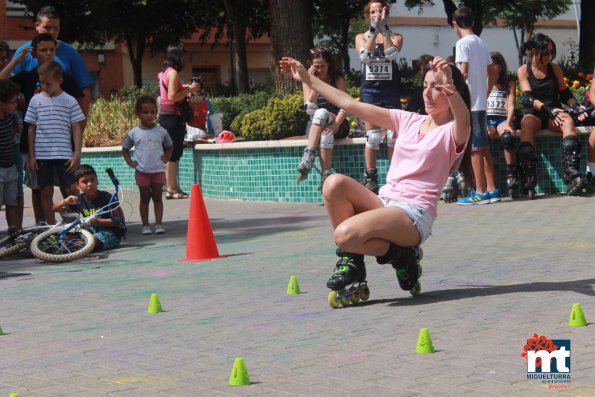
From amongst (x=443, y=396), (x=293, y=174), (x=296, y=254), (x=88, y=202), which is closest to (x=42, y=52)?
(x=88, y=202)

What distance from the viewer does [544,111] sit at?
13656 mm

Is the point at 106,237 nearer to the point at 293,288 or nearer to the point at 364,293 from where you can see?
the point at 293,288

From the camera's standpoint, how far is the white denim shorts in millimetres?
7086

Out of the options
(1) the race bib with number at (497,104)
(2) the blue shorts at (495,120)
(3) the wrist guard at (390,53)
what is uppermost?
(3) the wrist guard at (390,53)

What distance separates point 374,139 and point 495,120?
146cm

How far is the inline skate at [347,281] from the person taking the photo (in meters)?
6.99

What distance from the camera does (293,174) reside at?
15.2 metres

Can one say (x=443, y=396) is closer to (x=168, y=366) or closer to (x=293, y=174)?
(x=168, y=366)

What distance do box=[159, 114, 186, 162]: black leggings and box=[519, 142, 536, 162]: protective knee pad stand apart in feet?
16.2

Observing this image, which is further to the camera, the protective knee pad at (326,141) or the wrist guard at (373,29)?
the protective knee pad at (326,141)

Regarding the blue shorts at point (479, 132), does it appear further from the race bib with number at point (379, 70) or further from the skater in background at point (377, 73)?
the race bib with number at point (379, 70)

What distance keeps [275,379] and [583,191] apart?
8.72 m

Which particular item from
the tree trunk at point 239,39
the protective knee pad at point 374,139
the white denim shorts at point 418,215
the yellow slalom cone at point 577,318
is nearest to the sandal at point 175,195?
the protective knee pad at point 374,139

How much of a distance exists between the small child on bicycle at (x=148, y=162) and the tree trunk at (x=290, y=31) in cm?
683
